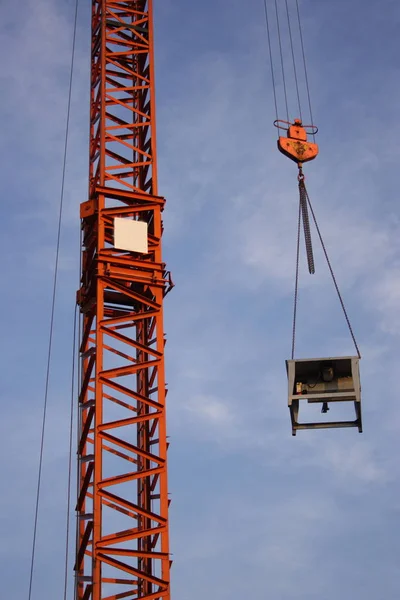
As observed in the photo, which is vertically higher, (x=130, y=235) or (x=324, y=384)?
(x=130, y=235)

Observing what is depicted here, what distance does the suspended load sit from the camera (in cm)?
2520

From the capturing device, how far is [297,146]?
2989 cm

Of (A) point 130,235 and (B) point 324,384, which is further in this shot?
(A) point 130,235

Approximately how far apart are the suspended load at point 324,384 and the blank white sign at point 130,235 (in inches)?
256

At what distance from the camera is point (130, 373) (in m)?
27.8

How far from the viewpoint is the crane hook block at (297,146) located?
29.7 metres

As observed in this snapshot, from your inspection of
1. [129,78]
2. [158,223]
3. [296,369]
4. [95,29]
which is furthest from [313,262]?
[95,29]

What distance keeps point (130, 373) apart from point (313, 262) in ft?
20.3

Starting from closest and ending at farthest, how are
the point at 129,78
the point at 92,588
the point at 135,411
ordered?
the point at 92,588 < the point at 135,411 < the point at 129,78

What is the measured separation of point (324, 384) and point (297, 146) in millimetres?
8327

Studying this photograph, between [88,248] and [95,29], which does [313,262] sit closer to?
[88,248]

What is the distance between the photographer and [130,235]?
95.3 feet

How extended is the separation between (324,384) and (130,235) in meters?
7.76

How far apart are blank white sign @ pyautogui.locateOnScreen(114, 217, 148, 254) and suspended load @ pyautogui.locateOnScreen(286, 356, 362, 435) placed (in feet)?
21.3
